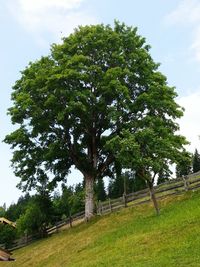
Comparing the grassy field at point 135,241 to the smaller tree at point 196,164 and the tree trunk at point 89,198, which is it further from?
the smaller tree at point 196,164

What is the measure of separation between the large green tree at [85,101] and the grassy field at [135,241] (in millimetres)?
5639

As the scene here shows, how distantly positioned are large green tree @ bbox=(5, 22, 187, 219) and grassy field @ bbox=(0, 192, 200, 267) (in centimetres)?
564

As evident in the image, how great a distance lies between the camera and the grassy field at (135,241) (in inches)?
711

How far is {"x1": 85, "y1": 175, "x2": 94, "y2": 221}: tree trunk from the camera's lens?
1452 inches

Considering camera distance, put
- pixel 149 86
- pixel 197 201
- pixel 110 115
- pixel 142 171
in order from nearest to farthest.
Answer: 1. pixel 197 201
2. pixel 142 171
3. pixel 110 115
4. pixel 149 86

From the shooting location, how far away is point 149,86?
1467 inches

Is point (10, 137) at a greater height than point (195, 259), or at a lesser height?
greater

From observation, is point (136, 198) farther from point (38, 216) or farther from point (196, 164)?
point (196, 164)

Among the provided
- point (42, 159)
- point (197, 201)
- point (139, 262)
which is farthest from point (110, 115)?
point (139, 262)

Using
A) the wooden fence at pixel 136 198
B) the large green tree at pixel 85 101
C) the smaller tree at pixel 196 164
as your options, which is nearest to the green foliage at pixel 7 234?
the wooden fence at pixel 136 198

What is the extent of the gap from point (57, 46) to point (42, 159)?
34.2ft

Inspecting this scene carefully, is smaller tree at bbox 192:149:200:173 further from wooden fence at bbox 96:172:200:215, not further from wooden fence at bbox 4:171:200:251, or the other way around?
wooden fence at bbox 96:172:200:215

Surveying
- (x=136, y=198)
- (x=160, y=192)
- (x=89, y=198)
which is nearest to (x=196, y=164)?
(x=89, y=198)

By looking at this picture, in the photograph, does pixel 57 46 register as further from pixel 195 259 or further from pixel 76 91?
pixel 195 259
